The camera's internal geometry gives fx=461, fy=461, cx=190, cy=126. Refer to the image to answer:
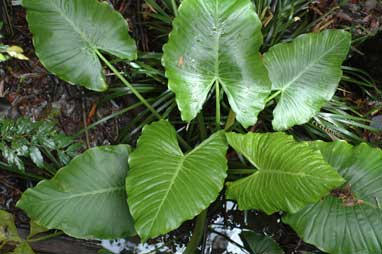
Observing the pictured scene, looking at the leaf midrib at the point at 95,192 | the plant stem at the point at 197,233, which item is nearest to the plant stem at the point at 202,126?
the plant stem at the point at 197,233

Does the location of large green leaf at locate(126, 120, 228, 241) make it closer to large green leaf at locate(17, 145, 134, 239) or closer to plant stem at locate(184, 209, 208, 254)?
large green leaf at locate(17, 145, 134, 239)

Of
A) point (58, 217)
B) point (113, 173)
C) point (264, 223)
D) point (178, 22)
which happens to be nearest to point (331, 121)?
point (264, 223)

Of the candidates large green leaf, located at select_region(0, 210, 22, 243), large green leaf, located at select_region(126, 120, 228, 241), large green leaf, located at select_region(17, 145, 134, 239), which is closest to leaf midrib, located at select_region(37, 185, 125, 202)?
large green leaf, located at select_region(17, 145, 134, 239)

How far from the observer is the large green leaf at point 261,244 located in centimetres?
163

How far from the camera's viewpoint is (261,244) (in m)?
1.65

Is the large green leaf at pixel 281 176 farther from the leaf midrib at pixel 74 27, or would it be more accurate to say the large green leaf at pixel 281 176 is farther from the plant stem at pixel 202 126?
the leaf midrib at pixel 74 27

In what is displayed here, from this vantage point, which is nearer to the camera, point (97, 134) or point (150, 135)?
point (150, 135)

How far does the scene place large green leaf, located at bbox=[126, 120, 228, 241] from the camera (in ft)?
4.09

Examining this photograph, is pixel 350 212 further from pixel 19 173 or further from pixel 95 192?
pixel 19 173

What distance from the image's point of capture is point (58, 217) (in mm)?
1366

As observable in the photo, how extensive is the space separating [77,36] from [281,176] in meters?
0.77

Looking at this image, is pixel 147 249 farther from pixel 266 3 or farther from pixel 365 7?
pixel 365 7

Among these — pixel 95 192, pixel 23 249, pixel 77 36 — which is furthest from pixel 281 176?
pixel 23 249

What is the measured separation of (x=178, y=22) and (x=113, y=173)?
503 millimetres
